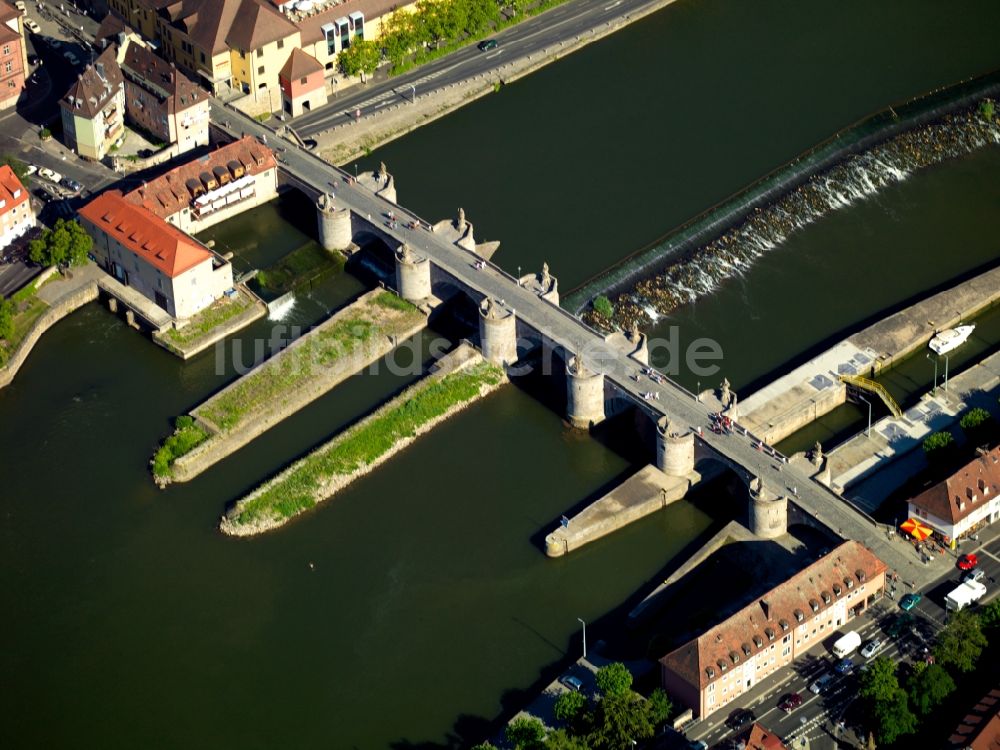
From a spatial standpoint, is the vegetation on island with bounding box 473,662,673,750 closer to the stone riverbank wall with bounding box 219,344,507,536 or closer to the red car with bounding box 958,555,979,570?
the red car with bounding box 958,555,979,570

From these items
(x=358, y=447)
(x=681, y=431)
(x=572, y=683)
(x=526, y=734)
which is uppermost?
(x=681, y=431)

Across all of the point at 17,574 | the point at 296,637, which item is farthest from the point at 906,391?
the point at 17,574

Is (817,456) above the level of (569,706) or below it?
above

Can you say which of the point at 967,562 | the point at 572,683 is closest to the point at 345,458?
the point at 572,683

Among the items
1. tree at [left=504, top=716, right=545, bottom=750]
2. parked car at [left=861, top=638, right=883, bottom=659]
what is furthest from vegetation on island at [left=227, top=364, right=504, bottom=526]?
parked car at [left=861, top=638, right=883, bottom=659]

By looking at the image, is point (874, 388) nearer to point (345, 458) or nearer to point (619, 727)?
point (345, 458)

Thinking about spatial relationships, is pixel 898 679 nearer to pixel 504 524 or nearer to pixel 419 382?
pixel 504 524
